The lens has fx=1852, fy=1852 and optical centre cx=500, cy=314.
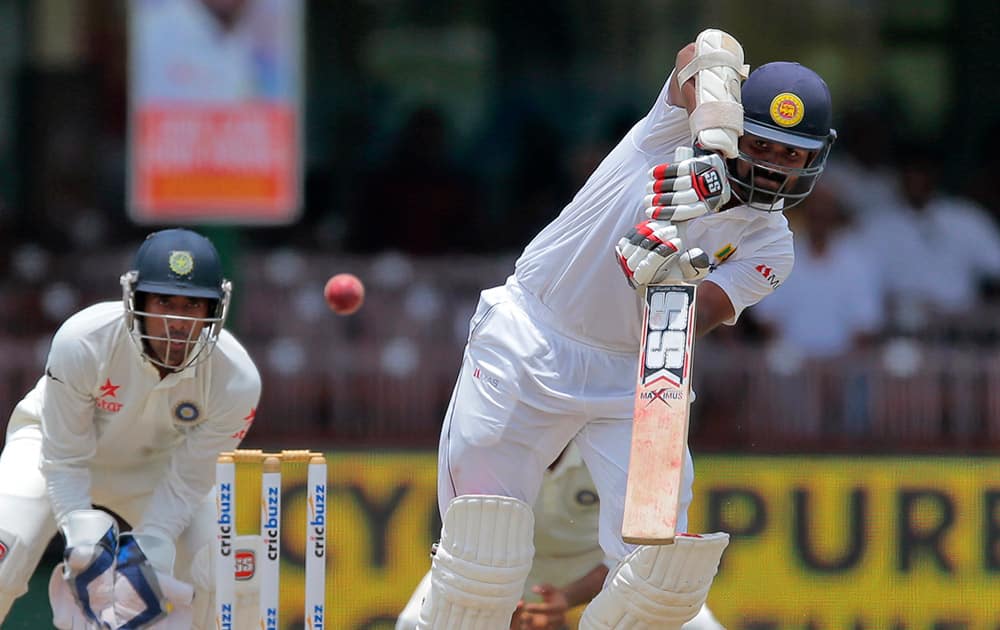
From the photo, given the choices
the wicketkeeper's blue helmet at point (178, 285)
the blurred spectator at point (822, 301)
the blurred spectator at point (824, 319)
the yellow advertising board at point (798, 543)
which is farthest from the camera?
the blurred spectator at point (822, 301)

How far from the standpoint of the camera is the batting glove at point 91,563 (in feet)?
13.8

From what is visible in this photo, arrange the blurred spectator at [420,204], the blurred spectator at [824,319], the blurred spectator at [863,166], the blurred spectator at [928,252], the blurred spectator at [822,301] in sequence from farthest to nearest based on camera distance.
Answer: the blurred spectator at [420,204]
the blurred spectator at [863,166]
the blurred spectator at [928,252]
the blurred spectator at [822,301]
the blurred spectator at [824,319]

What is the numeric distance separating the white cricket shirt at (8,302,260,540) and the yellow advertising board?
82 centimetres

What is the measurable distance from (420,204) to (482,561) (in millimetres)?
4460

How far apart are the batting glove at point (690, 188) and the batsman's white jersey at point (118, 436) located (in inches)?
52.0

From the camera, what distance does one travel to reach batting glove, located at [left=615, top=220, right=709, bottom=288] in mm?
3648

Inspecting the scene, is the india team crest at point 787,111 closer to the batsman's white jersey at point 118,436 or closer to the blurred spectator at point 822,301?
the batsman's white jersey at point 118,436

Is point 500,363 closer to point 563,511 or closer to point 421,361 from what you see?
point 563,511

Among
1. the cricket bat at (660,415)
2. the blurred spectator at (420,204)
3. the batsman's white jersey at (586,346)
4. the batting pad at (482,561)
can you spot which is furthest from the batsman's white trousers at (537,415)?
the blurred spectator at (420,204)

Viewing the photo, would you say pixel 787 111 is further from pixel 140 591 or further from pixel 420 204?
pixel 420 204

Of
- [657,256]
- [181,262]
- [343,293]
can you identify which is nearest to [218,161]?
[343,293]

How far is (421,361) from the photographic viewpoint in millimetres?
6879

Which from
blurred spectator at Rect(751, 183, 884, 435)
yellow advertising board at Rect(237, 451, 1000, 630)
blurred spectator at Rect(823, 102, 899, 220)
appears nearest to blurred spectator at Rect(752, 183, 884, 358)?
blurred spectator at Rect(751, 183, 884, 435)

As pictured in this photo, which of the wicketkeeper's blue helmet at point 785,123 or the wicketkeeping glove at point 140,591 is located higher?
the wicketkeeper's blue helmet at point 785,123
